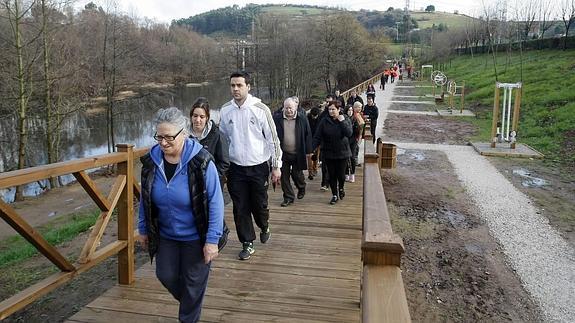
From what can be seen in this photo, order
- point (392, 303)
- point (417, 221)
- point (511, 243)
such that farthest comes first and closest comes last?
point (417, 221) → point (511, 243) → point (392, 303)

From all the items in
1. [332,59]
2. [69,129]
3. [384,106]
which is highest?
[332,59]

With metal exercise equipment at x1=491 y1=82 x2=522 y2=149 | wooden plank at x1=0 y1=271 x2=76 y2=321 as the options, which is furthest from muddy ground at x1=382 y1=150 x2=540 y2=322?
metal exercise equipment at x1=491 y1=82 x2=522 y2=149

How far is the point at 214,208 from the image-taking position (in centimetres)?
271

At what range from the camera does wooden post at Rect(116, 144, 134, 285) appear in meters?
3.79

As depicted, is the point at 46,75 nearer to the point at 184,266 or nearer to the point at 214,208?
the point at 184,266

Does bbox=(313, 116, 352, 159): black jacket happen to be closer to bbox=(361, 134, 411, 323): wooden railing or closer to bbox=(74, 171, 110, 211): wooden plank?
bbox=(74, 171, 110, 211): wooden plank

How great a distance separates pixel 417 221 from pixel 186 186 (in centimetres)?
659

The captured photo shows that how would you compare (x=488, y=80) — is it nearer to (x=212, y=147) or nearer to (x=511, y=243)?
(x=511, y=243)

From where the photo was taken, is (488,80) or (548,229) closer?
(548,229)

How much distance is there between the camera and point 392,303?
1802 mm

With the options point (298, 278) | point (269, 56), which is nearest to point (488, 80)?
point (269, 56)

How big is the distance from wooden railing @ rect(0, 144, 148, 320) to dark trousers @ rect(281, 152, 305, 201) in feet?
8.02

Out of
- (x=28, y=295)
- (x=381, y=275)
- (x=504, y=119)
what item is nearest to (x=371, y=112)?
(x=504, y=119)

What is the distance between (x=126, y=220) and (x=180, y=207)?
56.4 inches
